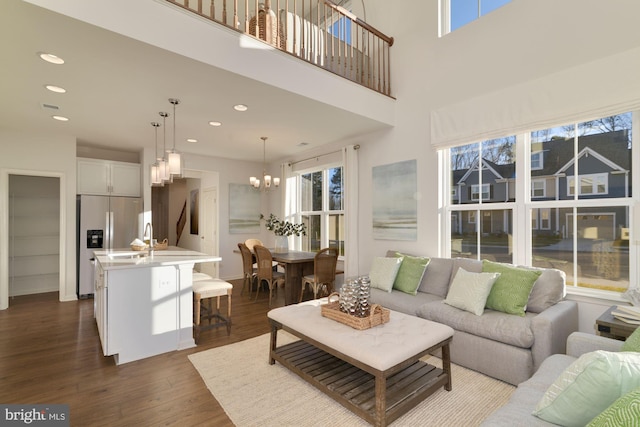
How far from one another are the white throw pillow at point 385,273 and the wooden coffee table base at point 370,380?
46.8 inches

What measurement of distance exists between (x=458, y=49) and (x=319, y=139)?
2380 mm

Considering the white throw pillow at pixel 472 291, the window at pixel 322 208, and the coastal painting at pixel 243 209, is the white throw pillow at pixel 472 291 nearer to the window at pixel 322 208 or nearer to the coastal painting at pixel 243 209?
the window at pixel 322 208

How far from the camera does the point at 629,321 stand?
2092mm

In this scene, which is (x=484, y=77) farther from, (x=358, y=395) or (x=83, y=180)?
(x=83, y=180)

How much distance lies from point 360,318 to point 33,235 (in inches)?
249

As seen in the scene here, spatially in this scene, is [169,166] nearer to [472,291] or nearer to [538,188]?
[472,291]

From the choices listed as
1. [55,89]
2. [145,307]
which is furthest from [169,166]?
[145,307]

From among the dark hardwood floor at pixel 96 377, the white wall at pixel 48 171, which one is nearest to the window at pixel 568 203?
the dark hardwood floor at pixel 96 377

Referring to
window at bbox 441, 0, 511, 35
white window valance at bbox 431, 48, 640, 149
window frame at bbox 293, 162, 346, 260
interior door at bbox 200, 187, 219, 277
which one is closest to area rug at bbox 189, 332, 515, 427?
white window valance at bbox 431, 48, 640, 149

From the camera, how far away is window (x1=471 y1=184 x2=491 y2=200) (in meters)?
3.68

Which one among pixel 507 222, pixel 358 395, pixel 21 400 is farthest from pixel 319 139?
pixel 21 400

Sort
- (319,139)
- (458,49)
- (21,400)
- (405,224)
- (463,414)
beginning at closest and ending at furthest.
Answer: (463,414) → (21,400) → (458,49) → (405,224) → (319,139)

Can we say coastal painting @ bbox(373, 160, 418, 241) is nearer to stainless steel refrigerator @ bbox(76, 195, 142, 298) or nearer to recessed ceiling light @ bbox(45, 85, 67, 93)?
recessed ceiling light @ bbox(45, 85, 67, 93)

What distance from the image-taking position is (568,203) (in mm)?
3068
